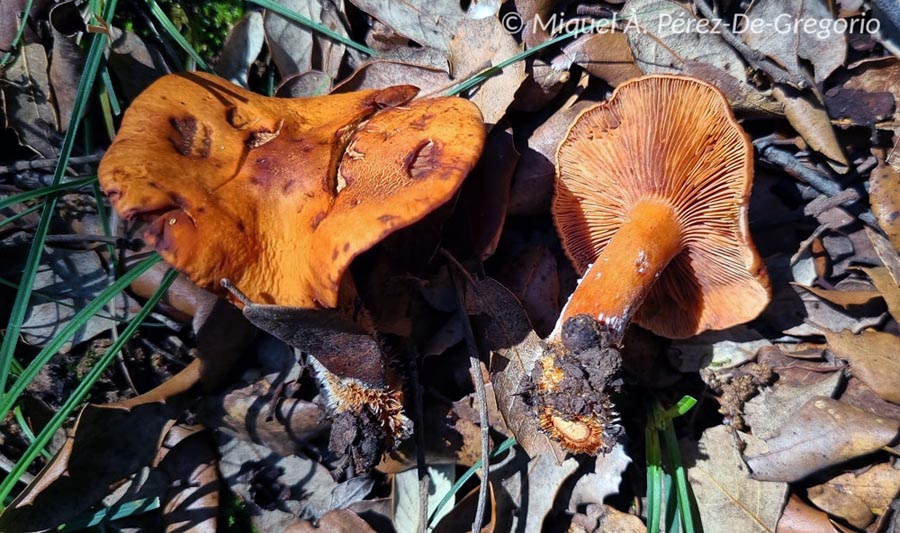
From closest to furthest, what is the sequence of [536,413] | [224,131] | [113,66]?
1. [224,131]
2. [536,413]
3. [113,66]

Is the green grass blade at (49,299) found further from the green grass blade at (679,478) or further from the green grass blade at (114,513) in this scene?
the green grass blade at (679,478)

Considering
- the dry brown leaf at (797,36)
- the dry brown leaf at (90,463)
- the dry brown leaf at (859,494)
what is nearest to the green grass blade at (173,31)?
the dry brown leaf at (90,463)

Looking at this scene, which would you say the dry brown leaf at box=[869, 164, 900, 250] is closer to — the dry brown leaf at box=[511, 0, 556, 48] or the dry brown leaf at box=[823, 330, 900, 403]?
the dry brown leaf at box=[823, 330, 900, 403]

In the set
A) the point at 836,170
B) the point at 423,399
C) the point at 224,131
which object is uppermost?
the point at 224,131

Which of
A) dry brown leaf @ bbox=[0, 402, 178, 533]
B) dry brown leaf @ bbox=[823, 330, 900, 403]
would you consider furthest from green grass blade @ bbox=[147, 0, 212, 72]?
dry brown leaf @ bbox=[823, 330, 900, 403]

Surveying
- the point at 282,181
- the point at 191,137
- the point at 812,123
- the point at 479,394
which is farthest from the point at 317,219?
the point at 812,123

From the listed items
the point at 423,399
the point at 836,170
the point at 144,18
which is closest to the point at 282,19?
the point at 144,18

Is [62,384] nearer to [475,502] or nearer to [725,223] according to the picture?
[475,502]
